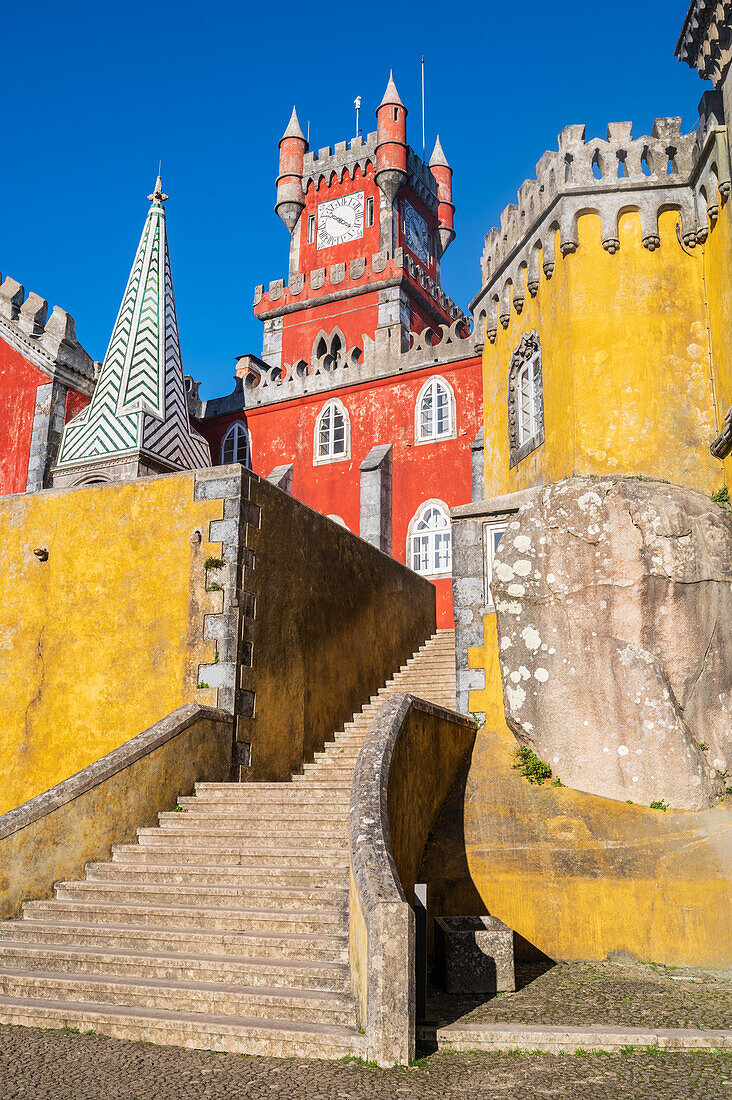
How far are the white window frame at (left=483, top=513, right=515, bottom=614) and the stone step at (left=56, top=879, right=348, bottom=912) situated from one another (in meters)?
4.73

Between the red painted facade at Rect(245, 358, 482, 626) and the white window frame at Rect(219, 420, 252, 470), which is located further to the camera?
the white window frame at Rect(219, 420, 252, 470)

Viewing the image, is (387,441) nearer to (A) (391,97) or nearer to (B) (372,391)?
(B) (372,391)

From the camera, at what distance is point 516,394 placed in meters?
12.0

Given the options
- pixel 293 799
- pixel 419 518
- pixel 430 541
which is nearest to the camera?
pixel 293 799

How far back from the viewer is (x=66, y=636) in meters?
10.4

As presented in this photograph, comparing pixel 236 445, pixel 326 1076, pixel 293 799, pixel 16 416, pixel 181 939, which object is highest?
pixel 236 445

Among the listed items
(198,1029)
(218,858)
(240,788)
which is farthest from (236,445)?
(198,1029)

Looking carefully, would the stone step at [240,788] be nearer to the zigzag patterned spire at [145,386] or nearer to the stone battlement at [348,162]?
the zigzag patterned spire at [145,386]

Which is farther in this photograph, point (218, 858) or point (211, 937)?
point (218, 858)

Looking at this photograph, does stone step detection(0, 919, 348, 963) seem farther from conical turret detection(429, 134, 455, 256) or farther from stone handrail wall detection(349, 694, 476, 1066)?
conical turret detection(429, 134, 455, 256)

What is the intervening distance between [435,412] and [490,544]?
9.91m

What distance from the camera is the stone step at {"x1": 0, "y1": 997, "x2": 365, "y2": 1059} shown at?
5078 mm

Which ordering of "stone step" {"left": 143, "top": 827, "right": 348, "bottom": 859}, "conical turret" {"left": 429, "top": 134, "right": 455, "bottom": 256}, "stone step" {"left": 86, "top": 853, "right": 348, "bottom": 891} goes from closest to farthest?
Answer: "stone step" {"left": 86, "top": 853, "right": 348, "bottom": 891}, "stone step" {"left": 143, "top": 827, "right": 348, "bottom": 859}, "conical turret" {"left": 429, "top": 134, "right": 455, "bottom": 256}

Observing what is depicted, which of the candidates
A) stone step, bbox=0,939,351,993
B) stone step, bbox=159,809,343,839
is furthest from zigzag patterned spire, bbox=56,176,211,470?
stone step, bbox=0,939,351,993
